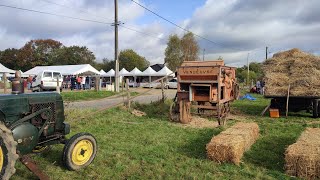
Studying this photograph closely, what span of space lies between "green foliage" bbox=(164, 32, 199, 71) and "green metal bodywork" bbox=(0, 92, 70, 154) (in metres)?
51.6

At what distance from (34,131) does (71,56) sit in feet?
258

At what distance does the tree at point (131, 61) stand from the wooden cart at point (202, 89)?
234 feet

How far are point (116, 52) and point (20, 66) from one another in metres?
60.6

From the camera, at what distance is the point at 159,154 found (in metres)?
6.88

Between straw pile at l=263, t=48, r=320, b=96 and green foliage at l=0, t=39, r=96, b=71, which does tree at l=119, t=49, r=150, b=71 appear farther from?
straw pile at l=263, t=48, r=320, b=96

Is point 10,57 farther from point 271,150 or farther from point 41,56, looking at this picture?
point 271,150

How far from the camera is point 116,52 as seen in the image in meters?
27.6

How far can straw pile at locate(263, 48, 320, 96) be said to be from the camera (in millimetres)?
13609

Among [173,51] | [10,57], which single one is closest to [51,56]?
[10,57]

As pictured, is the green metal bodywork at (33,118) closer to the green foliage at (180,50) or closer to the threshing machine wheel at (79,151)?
the threshing machine wheel at (79,151)

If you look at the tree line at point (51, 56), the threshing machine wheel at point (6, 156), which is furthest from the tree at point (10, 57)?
the threshing machine wheel at point (6, 156)

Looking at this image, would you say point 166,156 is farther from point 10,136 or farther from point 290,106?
point 290,106

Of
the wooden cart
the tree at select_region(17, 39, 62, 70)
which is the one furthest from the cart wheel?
the tree at select_region(17, 39, 62, 70)

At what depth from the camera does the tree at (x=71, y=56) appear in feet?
262
